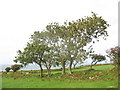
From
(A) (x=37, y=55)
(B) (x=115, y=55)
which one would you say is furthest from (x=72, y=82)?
(A) (x=37, y=55)

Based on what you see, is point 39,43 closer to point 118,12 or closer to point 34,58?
point 34,58

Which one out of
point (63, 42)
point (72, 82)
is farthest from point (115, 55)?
point (63, 42)

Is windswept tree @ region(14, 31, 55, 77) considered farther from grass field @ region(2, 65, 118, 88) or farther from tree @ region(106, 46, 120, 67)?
tree @ region(106, 46, 120, 67)

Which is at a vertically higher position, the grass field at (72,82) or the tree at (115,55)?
the tree at (115,55)

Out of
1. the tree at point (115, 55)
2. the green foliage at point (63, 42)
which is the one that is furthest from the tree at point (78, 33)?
the tree at point (115, 55)

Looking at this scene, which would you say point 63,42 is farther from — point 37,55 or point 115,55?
point 115,55

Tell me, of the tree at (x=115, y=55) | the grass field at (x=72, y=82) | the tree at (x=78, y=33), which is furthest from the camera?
the tree at (x=78, y=33)

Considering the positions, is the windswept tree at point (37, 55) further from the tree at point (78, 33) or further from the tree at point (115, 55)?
the tree at point (115, 55)

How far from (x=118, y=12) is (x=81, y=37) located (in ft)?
48.3

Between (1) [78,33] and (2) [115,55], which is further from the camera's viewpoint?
(1) [78,33]

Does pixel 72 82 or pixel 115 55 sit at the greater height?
pixel 115 55

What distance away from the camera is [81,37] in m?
40.1

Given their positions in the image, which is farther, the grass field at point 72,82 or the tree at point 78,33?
the tree at point 78,33

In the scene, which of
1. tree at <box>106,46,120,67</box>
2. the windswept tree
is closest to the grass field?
tree at <box>106,46,120,67</box>
